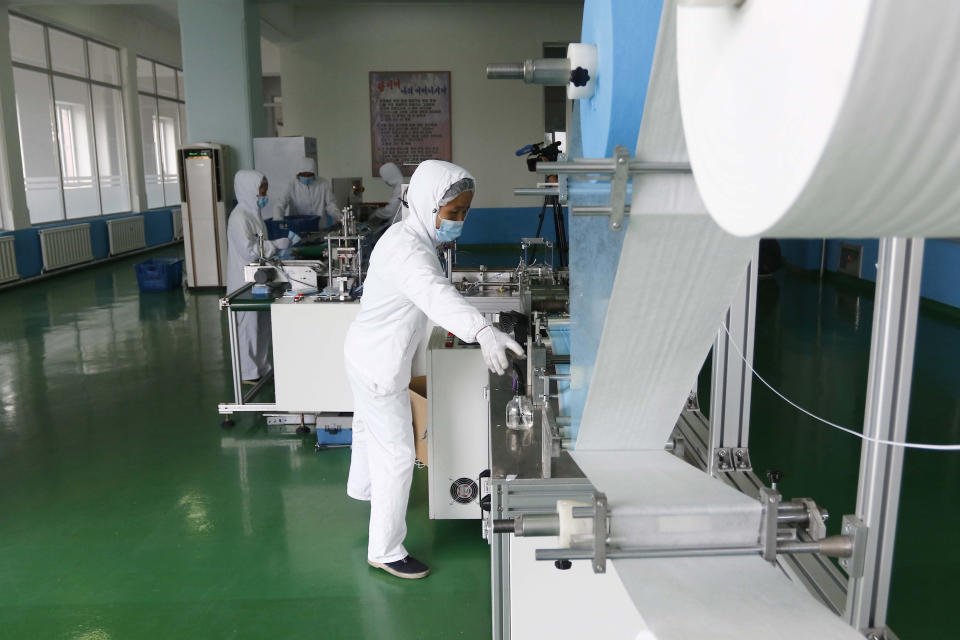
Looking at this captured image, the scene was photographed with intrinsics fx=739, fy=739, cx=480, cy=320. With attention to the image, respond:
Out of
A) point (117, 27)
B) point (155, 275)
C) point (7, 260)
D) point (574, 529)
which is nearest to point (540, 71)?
point (574, 529)

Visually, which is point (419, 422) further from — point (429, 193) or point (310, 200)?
point (310, 200)

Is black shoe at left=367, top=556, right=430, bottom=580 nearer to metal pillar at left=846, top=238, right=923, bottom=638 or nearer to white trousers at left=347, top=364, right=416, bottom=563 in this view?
white trousers at left=347, top=364, right=416, bottom=563

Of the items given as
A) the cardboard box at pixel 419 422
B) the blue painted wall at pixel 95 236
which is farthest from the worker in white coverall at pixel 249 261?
the blue painted wall at pixel 95 236

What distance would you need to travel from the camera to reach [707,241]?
0.84 m

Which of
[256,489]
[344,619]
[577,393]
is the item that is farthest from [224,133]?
[577,393]

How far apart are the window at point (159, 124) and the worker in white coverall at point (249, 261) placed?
7053 mm

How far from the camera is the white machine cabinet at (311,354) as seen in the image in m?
3.43

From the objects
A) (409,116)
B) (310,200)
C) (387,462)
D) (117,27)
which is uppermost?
(117,27)

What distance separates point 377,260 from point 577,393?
1.16 m

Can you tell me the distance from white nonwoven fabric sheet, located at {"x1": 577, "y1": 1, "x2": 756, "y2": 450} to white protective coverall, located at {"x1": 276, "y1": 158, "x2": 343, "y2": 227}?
19.7 feet

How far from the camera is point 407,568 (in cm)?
241

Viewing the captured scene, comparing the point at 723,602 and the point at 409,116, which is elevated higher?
the point at 409,116

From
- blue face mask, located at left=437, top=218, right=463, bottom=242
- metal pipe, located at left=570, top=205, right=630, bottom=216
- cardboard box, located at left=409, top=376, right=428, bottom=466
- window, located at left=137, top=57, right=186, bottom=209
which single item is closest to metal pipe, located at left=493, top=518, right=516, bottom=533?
metal pipe, located at left=570, top=205, right=630, bottom=216

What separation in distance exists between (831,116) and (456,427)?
7.74ft
